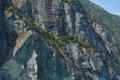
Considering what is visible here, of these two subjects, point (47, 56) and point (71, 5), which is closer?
point (47, 56)

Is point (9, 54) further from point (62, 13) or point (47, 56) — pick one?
point (62, 13)

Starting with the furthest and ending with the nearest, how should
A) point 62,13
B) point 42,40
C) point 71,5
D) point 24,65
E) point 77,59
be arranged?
point 71,5
point 62,13
point 77,59
point 42,40
point 24,65

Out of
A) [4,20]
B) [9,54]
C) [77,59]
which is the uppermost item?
[4,20]

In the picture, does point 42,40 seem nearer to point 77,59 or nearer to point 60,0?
point 77,59

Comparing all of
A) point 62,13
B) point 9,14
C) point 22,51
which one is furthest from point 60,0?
point 22,51

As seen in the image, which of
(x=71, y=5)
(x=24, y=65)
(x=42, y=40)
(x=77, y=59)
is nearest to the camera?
Answer: (x=24, y=65)

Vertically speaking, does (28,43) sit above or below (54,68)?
above

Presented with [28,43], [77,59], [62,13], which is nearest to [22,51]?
[28,43]
